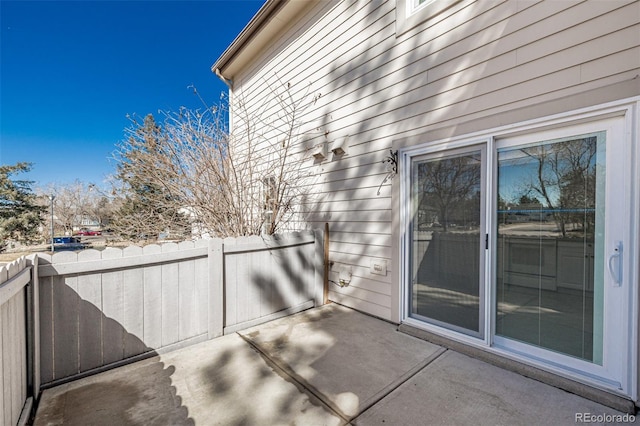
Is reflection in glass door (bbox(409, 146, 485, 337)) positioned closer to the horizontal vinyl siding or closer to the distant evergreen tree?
the horizontal vinyl siding

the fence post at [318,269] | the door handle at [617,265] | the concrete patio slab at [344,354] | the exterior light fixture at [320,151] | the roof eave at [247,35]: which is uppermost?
the roof eave at [247,35]

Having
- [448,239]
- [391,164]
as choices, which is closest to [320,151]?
[391,164]

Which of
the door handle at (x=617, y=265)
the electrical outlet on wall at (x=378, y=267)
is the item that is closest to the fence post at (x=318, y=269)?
the electrical outlet on wall at (x=378, y=267)

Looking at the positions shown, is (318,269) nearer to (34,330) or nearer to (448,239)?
(448,239)

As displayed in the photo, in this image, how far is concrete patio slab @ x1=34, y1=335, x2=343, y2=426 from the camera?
165cm

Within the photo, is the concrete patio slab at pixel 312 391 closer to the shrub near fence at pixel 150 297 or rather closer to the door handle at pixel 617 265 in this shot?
the shrub near fence at pixel 150 297

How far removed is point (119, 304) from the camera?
224 centimetres

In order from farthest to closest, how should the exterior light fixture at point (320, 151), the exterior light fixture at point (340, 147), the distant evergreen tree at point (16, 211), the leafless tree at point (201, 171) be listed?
1. the distant evergreen tree at point (16, 211)
2. the exterior light fixture at point (320, 151)
3. the exterior light fixture at point (340, 147)
4. the leafless tree at point (201, 171)

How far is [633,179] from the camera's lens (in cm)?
175

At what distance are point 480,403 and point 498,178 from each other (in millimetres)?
1815

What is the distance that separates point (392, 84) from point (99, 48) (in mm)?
11025

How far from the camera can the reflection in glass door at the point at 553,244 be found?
6.40 feet

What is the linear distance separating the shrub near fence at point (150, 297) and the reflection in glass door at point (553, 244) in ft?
8.04

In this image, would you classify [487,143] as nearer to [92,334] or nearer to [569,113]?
[569,113]
